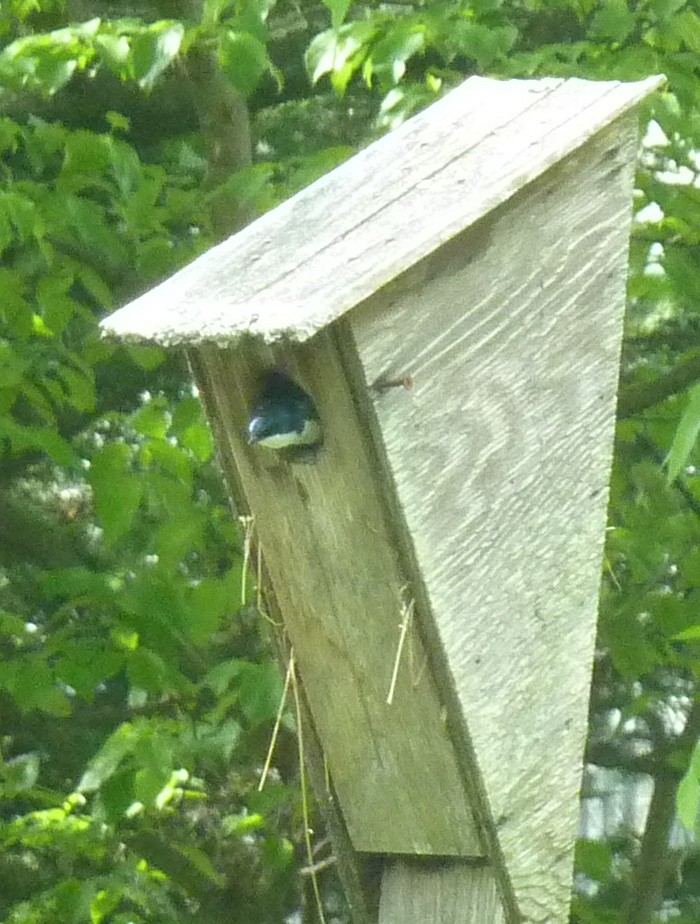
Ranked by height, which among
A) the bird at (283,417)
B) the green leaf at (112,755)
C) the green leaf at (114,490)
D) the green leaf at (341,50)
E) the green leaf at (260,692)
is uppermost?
the green leaf at (341,50)

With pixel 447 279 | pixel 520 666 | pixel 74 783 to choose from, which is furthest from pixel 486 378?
pixel 74 783

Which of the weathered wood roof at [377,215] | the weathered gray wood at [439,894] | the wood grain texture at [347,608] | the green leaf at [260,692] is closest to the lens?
the weathered wood roof at [377,215]

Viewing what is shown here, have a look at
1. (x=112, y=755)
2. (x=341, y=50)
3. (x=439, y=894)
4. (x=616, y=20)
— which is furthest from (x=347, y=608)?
(x=616, y=20)

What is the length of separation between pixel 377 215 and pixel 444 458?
0.21m

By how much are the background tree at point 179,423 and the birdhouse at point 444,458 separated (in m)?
0.24

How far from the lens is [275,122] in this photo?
9.50 ft

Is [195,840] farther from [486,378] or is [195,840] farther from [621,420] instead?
[486,378]

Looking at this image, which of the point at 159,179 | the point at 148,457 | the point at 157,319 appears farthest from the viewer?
the point at 159,179

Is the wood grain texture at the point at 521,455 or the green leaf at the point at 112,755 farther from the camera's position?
the green leaf at the point at 112,755

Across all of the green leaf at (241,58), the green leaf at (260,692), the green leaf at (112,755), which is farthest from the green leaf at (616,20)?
the green leaf at (112,755)

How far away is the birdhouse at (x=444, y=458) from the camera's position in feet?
3.42

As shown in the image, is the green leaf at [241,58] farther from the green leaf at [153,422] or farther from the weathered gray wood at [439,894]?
the weathered gray wood at [439,894]

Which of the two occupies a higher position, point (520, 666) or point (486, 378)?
point (486, 378)

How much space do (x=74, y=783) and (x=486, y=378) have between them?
192 centimetres
